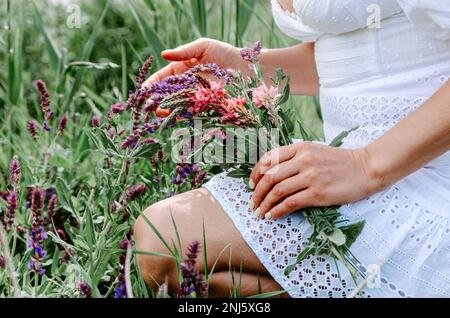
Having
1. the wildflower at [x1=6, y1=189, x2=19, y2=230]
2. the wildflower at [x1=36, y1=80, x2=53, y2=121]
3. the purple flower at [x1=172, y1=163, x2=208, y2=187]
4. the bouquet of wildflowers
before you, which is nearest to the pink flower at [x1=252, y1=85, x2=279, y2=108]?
the bouquet of wildflowers

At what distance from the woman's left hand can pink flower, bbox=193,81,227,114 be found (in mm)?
139

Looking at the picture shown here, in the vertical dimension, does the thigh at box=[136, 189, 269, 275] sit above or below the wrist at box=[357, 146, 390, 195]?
below

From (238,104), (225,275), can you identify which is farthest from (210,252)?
(238,104)

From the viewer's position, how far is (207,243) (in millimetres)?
1376

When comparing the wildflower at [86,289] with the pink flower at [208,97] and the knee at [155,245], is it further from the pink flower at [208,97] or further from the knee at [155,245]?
the pink flower at [208,97]

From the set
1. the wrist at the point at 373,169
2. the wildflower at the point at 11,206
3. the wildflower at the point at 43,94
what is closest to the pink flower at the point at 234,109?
the wrist at the point at 373,169

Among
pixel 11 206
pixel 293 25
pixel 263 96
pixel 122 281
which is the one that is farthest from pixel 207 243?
pixel 293 25

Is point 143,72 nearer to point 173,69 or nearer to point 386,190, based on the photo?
point 173,69

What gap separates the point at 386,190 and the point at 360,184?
8 cm

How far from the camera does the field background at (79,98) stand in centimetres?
150

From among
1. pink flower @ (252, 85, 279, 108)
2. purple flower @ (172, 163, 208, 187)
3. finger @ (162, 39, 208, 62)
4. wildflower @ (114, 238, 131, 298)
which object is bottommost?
wildflower @ (114, 238, 131, 298)

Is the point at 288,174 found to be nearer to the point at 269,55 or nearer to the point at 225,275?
the point at 225,275

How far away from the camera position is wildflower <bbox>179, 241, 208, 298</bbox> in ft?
3.66

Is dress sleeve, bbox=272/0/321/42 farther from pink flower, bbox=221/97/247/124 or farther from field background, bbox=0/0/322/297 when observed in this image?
field background, bbox=0/0/322/297
